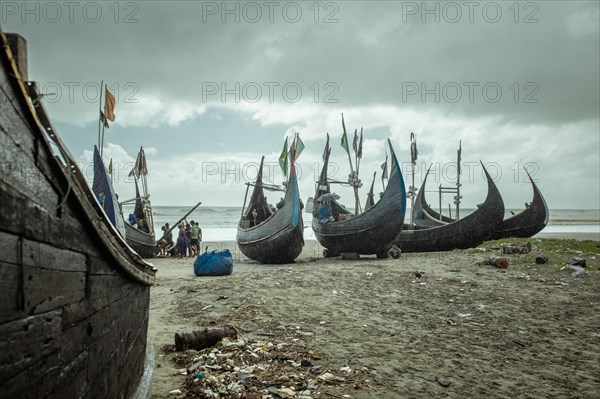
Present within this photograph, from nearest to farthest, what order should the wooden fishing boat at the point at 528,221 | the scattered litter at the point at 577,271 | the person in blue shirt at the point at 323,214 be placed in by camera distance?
the scattered litter at the point at 577,271, the person in blue shirt at the point at 323,214, the wooden fishing boat at the point at 528,221

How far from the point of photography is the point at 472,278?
29.9 ft

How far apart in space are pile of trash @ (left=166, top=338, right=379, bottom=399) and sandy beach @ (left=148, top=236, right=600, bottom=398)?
4cm

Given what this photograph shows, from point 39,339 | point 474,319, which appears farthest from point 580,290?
point 39,339

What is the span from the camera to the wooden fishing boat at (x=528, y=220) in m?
19.7

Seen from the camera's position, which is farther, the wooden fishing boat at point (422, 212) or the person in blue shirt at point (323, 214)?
the wooden fishing boat at point (422, 212)

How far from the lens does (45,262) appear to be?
1.49 meters

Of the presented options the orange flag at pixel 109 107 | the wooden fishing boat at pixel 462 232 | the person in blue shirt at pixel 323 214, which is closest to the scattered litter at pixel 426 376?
the orange flag at pixel 109 107

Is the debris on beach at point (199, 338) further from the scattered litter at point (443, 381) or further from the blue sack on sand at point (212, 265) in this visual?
the blue sack on sand at point (212, 265)

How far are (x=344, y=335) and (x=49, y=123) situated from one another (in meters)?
4.48

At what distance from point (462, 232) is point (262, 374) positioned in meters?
15.5

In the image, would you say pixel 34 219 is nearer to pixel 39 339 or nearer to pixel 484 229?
pixel 39 339

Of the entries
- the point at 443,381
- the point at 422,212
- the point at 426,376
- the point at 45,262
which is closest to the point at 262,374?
the point at 426,376

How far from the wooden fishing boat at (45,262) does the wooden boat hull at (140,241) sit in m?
13.4

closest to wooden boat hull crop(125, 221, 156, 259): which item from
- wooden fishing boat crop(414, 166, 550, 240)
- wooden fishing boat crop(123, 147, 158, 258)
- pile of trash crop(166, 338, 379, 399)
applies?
wooden fishing boat crop(123, 147, 158, 258)
